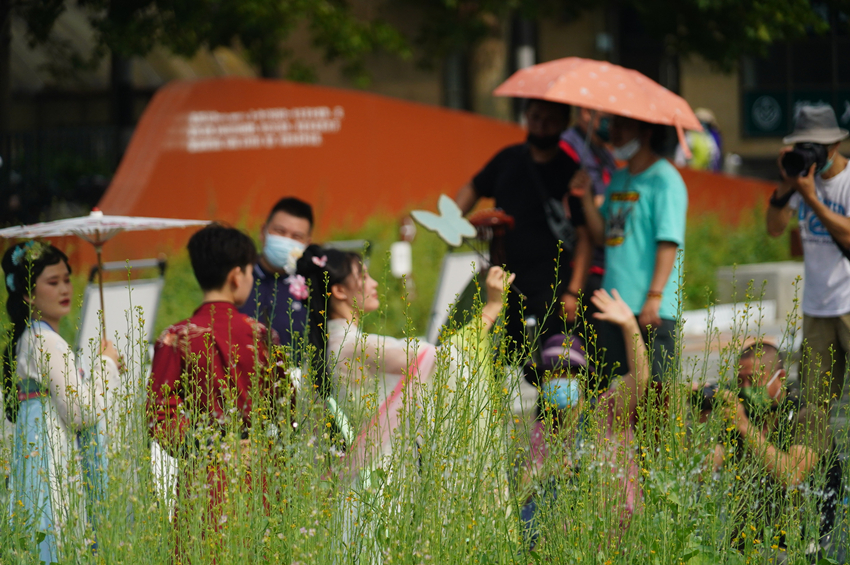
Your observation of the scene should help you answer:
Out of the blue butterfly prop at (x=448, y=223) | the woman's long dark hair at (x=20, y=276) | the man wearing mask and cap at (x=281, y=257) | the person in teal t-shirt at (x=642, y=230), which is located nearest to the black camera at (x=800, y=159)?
the person in teal t-shirt at (x=642, y=230)

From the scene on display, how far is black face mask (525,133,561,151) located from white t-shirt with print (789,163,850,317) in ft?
3.34

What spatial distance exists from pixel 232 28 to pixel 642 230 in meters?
8.41

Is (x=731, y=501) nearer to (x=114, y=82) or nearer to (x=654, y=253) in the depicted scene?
(x=654, y=253)

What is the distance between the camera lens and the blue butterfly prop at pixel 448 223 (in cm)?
420

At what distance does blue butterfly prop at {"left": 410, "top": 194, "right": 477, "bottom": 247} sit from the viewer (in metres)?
4.20

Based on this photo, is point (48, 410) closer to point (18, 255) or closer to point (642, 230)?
point (18, 255)

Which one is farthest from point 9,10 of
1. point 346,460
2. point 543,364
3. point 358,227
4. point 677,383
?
point 358,227

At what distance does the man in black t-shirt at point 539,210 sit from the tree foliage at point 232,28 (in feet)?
8.49

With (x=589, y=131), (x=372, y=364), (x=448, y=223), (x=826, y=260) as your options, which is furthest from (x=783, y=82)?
(x=372, y=364)

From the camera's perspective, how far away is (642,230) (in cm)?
432

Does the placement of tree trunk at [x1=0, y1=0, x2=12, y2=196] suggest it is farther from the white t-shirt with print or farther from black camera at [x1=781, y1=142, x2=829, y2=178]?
the white t-shirt with print

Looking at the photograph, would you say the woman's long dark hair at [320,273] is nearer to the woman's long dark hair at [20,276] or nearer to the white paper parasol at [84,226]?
the white paper parasol at [84,226]

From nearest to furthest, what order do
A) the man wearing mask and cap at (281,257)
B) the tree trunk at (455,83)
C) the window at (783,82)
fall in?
the man wearing mask and cap at (281,257)
the tree trunk at (455,83)
the window at (783,82)

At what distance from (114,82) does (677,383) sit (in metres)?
11.5
